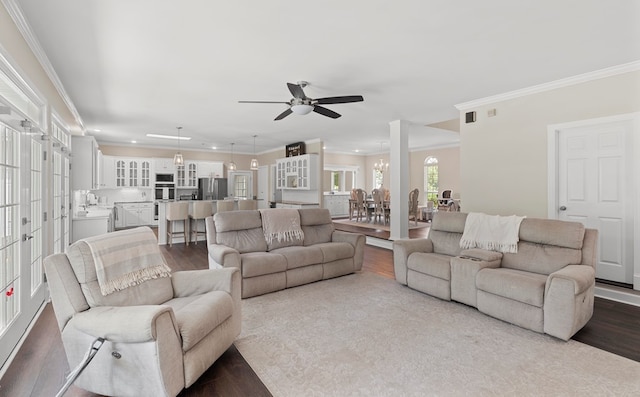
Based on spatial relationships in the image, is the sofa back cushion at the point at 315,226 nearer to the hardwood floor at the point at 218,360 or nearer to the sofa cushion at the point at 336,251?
the sofa cushion at the point at 336,251

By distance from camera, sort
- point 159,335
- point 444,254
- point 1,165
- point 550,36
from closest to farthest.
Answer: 1. point 159,335
2. point 1,165
3. point 550,36
4. point 444,254

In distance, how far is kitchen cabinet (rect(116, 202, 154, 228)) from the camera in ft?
→ 29.8

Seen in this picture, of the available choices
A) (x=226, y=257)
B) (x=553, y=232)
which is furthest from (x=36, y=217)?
(x=553, y=232)

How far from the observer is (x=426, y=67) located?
12.1 feet

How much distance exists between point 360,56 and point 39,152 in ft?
11.6

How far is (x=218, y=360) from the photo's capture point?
7.65ft

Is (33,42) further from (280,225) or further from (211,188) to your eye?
(211,188)

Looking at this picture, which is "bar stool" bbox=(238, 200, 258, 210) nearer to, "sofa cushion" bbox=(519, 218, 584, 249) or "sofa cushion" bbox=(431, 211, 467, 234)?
"sofa cushion" bbox=(431, 211, 467, 234)

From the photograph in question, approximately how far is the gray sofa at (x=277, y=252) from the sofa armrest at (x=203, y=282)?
96cm

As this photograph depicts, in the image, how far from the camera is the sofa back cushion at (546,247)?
305 centimetres

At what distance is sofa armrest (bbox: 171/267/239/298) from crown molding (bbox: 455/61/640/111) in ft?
14.9

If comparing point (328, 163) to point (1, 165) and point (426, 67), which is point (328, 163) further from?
point (1, 165)

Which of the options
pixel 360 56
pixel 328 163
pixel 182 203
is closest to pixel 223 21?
pixel 360 56

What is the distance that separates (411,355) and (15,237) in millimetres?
3340
